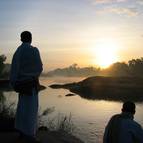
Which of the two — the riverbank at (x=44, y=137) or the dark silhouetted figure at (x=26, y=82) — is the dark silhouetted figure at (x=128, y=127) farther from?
the riverbank at (x=44, y=137)

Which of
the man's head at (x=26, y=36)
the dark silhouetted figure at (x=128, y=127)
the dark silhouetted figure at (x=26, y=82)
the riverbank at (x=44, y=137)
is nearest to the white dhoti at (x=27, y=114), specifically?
the dark silhouetted figure at (x=26, y=82)

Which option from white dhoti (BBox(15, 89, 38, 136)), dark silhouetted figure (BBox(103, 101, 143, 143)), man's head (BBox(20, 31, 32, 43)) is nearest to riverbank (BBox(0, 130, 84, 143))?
white dhoti (BBox(15, 89, 38, 136))

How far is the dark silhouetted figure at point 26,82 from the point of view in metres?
8.86

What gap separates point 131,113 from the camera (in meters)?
7.80

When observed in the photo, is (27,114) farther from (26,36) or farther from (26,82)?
(26,36)

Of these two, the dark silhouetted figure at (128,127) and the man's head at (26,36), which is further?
the man's head at (26,36)

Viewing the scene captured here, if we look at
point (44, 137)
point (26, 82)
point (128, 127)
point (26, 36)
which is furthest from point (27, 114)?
point (44, 137)

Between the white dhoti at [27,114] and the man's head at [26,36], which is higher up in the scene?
the man's head at [26,36]

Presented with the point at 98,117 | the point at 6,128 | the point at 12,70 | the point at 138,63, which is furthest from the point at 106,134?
the point at 138,63

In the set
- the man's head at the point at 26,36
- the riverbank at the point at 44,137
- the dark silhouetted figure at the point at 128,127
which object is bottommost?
the riverbank at the point at 44,137

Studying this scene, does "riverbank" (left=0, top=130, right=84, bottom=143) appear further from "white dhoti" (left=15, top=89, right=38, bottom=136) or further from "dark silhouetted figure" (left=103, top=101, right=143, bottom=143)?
"dark silhouetted figure" (left=103, top=101, right=143, bottom=143)

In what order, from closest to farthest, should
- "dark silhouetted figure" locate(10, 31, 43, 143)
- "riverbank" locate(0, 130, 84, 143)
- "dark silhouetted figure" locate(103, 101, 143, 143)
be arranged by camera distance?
"dark silhouetted figure" locate(103, 101, 143, 143), "dark silhouetted figure" locate(10, 31, 43, 143), "riverbank" locate(0, 130, 84, 143)

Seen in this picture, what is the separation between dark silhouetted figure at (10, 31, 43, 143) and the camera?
349 inches

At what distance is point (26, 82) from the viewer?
349 inches
